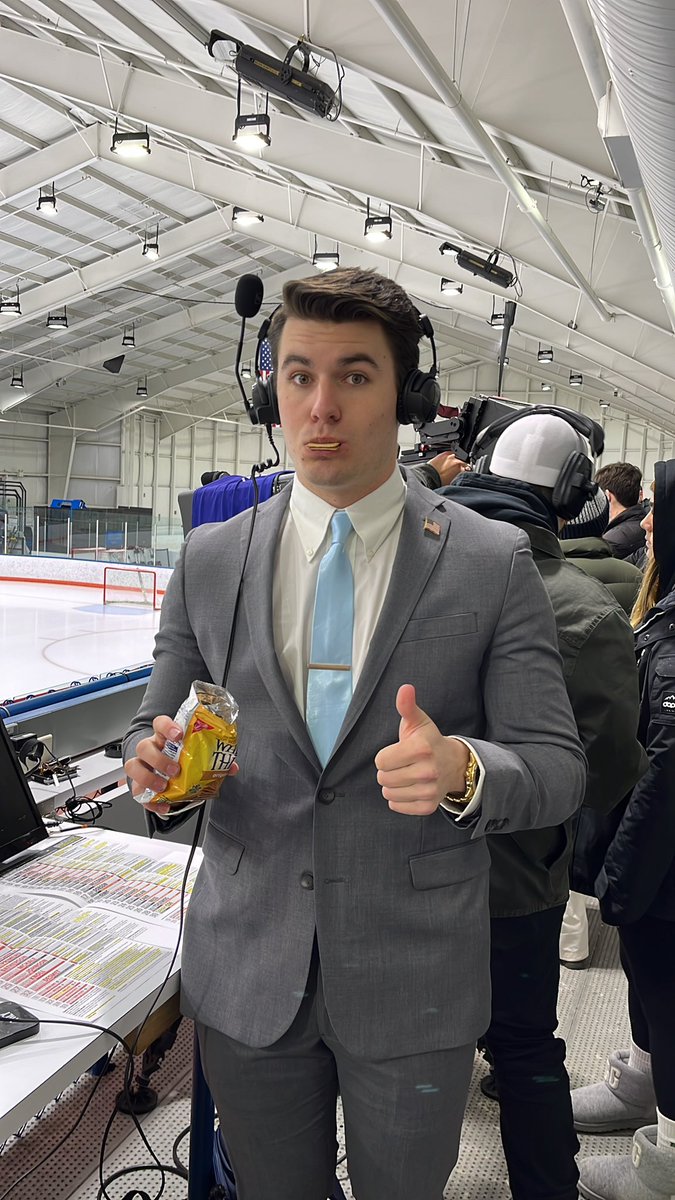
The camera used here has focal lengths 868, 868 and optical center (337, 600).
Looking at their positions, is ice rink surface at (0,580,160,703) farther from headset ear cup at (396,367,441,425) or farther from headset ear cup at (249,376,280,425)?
headset ear cup at (396,367,441,425)

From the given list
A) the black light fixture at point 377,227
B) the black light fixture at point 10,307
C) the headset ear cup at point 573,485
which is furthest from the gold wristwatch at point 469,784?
the black light fixture at point 10,307

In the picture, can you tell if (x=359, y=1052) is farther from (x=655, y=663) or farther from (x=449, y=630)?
(x=655, y=663)

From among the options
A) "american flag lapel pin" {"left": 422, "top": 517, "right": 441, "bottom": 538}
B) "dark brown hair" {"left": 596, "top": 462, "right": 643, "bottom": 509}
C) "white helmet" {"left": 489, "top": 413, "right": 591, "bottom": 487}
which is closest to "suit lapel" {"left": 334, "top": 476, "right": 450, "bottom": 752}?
"american flag lapel pin" {"left": 422, "top": 517, "right": 441, "bottom": 538}

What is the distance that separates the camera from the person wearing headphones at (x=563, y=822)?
1.50 meters

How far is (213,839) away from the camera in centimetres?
113

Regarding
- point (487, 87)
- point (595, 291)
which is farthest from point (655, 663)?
point (595, 291)

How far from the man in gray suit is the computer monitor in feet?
2.54

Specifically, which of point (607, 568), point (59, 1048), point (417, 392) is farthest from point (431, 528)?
point (607, 568)

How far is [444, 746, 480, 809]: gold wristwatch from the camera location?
0.91 m

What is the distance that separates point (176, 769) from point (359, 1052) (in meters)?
0.39

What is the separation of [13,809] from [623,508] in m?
2.77

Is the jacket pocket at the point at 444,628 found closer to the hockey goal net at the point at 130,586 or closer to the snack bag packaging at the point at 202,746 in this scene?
the snack bag packaging at the point at 202,746

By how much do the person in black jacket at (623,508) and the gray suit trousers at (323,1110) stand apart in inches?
108

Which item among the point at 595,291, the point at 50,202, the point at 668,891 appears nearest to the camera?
the point at 668,891
